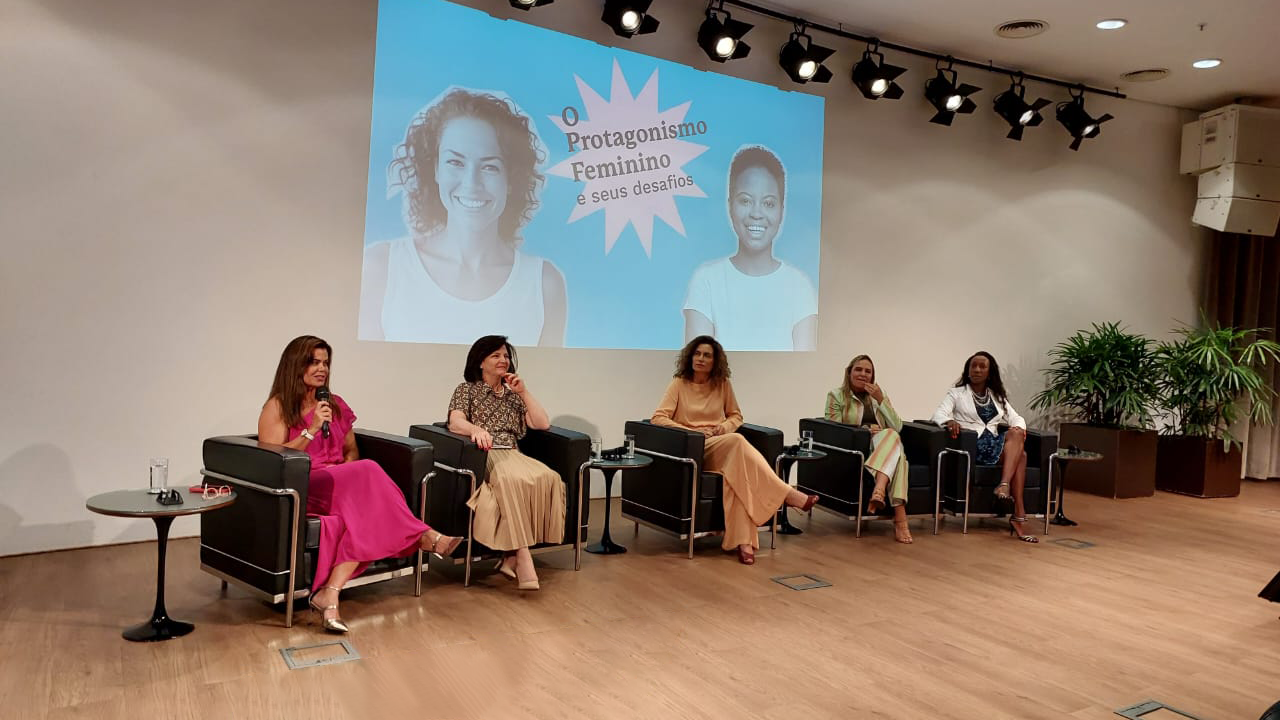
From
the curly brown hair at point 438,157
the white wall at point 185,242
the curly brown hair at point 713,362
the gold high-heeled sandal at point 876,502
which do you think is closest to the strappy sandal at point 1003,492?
the gold high-heeled sandal at point 876,502

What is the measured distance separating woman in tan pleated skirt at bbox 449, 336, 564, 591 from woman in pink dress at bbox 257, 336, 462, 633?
31cm

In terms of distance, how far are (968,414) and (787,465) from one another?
4.83 feet

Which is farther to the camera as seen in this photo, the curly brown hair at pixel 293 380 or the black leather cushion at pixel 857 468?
the black leather cushion at pixel 857 468

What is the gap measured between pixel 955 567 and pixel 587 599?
7.39 feet

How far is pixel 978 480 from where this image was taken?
6.12 m

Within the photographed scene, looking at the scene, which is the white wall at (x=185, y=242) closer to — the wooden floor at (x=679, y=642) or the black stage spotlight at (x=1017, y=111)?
the wooden floor at (x=679, y=642)

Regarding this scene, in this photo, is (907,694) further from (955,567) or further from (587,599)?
(955,567)

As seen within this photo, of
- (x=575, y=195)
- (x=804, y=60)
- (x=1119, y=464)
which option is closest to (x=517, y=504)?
(x=575, y=195)

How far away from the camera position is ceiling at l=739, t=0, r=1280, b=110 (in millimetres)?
6750

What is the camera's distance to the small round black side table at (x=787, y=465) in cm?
547

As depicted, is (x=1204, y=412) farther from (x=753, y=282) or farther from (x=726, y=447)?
(x=726, y=447)

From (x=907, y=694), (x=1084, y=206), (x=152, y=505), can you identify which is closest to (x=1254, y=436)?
(x=1084, y=206)

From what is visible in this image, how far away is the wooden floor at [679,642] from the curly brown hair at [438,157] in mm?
2338

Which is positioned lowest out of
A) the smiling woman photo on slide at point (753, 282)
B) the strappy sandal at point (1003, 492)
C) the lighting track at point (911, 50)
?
the strappy sandal at point (1003, 492)
